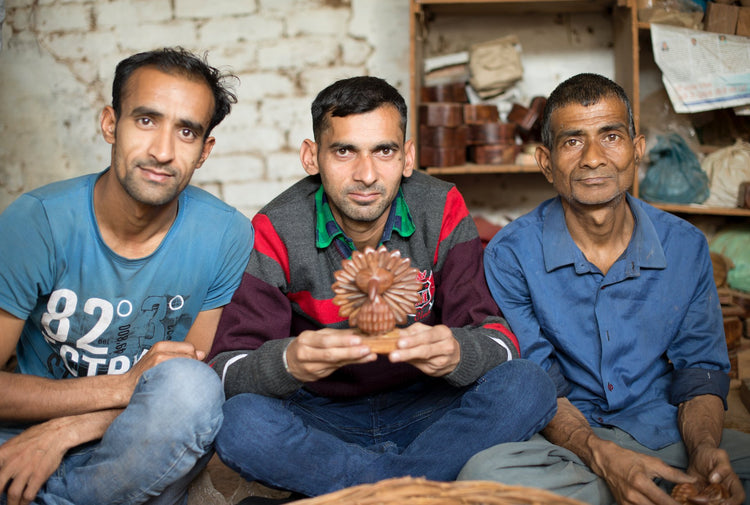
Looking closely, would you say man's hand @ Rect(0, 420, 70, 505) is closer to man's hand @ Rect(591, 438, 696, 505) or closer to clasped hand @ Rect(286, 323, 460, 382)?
clasped hand @ Rect(286, 323, 460, 382)

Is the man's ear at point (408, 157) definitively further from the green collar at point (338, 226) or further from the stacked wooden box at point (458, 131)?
the stacked wooden box at point (458, 131)

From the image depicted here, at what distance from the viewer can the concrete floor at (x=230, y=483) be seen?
2375mm

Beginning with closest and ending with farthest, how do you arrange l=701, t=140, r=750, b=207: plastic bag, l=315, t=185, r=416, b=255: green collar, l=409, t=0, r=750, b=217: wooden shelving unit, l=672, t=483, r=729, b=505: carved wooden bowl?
l=672, t=483, r=729, b=505: carved wooden bowl → l=315, t=185, r=416, b=255: green collar → l=409, t=0, r=750, b=217: wooden shelving unit → l=701, t=140, r=750, b=207: plastic bag

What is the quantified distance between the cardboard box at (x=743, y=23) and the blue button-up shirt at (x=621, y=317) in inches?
92.2

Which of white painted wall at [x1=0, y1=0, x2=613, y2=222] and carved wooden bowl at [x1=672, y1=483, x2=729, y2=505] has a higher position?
white painted wall at [x1=0, y1=0, x2=613, y2=222]

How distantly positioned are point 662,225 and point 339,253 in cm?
128

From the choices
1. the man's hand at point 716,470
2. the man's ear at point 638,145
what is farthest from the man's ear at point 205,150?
the man's hand at point 716,470

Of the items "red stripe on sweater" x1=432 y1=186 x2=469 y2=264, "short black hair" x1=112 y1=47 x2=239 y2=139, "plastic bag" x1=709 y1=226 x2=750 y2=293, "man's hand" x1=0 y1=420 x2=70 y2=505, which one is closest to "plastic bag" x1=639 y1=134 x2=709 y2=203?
"plastic bag" x1=709 y1=226 x2=750 y2=293

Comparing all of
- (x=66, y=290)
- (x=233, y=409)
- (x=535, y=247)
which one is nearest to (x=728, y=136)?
(x=535, y=247)

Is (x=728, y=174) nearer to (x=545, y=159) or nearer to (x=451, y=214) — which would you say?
(x=545, y=159)

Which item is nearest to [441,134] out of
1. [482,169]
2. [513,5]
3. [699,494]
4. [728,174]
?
[482,169]

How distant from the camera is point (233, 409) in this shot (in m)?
2.10

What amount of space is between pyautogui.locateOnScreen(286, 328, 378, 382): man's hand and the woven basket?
1.21ft

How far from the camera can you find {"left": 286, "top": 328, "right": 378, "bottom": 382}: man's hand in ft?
6.30
